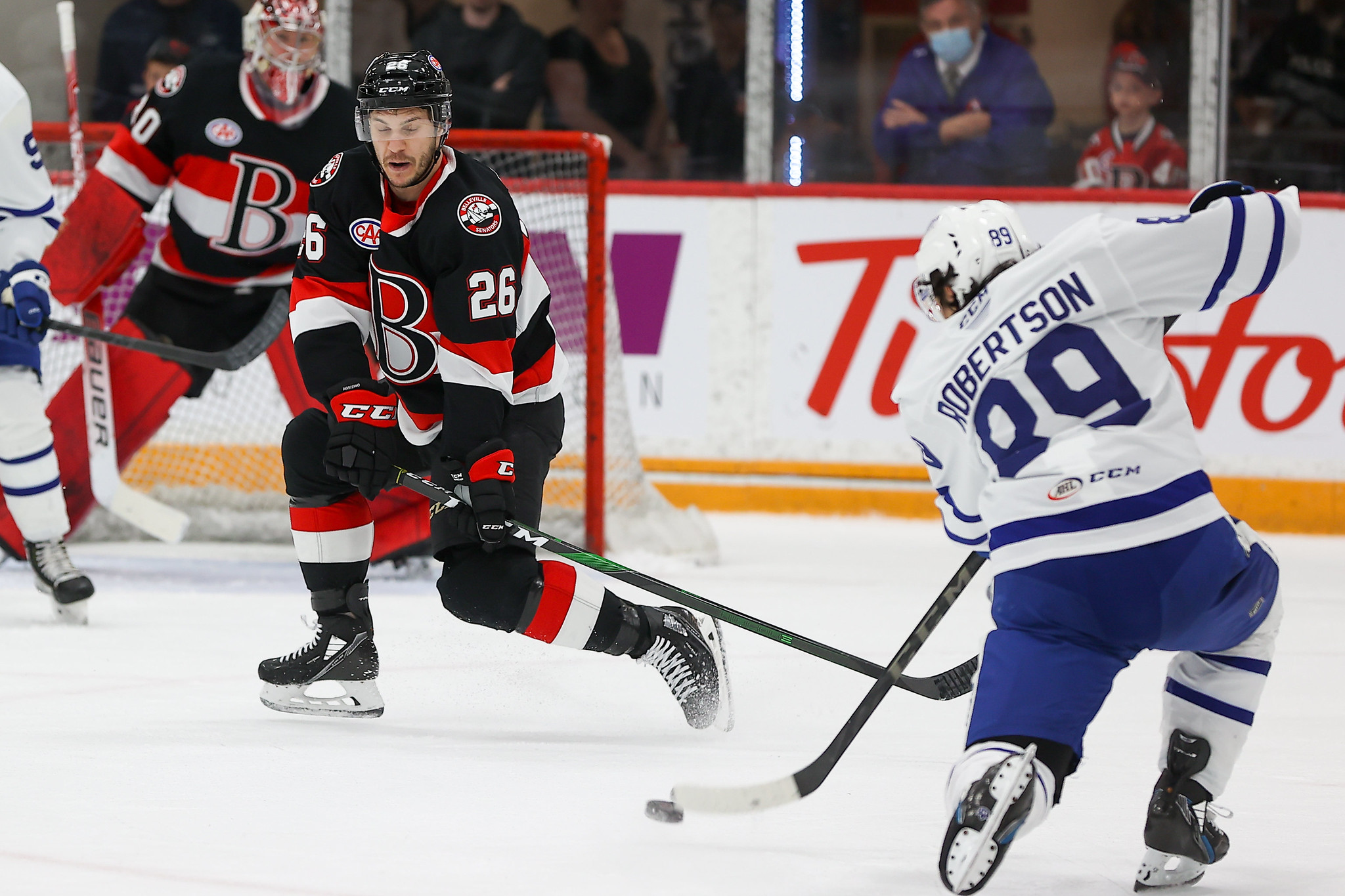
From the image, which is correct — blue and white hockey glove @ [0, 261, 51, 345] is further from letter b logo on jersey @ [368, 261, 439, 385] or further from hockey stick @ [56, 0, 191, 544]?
letter b logo on jersey @ [368, 261, 439, 385]

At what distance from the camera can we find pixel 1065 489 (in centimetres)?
167

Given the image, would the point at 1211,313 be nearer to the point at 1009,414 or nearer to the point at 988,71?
the point at 988,71

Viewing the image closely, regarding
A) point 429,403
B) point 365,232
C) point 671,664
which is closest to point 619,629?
point 671,664

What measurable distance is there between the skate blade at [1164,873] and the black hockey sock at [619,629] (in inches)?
35.4

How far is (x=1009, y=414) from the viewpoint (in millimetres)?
1708

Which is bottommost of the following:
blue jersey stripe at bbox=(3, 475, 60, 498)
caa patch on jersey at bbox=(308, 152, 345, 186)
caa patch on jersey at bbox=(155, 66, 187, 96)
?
blue jersey stripe at bbox=(3, 475, 60, 498)

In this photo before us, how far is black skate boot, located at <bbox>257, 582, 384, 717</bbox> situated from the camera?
2.51 m

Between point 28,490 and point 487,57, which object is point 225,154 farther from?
point 487,57

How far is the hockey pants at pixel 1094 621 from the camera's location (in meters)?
1.62

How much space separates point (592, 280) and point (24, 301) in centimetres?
150

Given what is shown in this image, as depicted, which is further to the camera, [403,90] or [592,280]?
[592,280]

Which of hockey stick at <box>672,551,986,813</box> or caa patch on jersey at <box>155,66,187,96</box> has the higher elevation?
caa patch on jersey at <box>155,66,187,96</box>

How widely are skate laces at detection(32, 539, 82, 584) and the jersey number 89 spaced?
2319mm

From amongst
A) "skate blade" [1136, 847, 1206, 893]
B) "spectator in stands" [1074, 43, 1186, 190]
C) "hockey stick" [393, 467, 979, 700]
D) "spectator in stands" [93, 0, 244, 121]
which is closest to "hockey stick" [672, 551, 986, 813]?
"hockey stick" [393, 467, 979, 700]
